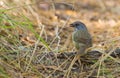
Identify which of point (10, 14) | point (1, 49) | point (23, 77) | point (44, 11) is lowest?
point (23, 77)

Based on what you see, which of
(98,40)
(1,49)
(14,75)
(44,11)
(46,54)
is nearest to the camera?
(14,75)

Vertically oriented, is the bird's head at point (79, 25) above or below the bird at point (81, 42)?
above

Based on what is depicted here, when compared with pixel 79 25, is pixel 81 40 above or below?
below

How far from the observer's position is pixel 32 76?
Result: 4.35m

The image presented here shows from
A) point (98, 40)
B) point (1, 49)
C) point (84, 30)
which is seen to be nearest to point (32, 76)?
point (1, 49)

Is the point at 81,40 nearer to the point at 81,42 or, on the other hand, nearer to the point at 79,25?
the point at 81,42

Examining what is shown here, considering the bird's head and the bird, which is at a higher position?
the bird's head

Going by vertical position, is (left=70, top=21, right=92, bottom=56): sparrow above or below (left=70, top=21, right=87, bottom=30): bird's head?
below

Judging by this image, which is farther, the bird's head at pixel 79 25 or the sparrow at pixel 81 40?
the bird's head at pixel 79 25

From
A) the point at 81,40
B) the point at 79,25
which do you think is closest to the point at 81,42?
the point at 81,40

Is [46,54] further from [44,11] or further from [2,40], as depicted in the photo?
[44,11]

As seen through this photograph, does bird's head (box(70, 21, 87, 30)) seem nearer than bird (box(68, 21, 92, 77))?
No

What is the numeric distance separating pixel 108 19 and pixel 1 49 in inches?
156

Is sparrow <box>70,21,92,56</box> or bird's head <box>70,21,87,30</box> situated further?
bird's head <box>70,21,87,30</box>
